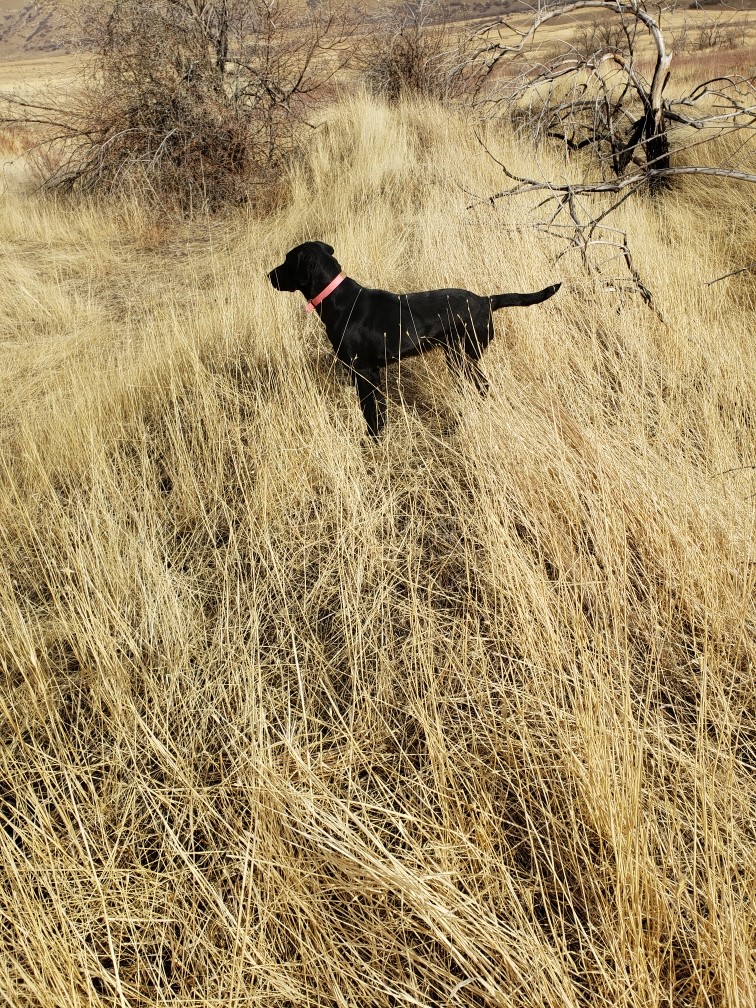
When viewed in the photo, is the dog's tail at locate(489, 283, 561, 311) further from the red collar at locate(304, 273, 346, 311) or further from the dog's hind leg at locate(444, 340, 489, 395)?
the red collar at locate(304, 273, 346, 311)

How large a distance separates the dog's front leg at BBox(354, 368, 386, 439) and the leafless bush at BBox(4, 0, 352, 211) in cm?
511

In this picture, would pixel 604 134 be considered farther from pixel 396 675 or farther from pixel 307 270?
pixel 396 675

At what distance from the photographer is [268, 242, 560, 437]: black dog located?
2832 mm

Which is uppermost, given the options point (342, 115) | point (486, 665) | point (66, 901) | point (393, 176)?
point (342, 115)

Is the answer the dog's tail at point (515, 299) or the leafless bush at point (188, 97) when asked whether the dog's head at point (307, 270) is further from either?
the leafless bush at point (188, 97)

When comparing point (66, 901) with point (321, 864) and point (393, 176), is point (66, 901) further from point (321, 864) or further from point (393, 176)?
point (393, 176)

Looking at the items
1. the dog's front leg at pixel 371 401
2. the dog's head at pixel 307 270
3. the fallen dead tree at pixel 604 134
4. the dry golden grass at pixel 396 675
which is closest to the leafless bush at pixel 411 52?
the fallen dead tree at pixel 604 134

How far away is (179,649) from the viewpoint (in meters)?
1.77

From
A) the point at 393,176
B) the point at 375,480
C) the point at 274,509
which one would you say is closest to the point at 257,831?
the point at 274,509

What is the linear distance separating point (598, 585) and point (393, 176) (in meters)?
5.93

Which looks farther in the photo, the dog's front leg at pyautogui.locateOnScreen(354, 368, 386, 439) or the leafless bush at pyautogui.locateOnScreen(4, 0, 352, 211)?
the leafless bush at pyautogui.locateOnScreen(4, 0, 352, 211)

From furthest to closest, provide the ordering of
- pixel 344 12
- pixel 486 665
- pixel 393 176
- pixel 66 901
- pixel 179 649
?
1. pixel 344 12
2. pixel 393 176
3. pixel 179 649
4. pixel 486 665
5. pixel 66 901

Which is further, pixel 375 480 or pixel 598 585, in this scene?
pixel 375 480

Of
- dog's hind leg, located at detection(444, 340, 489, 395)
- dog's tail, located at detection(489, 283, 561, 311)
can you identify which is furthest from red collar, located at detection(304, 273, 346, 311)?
dog's tail, located at detection(489, 283, 561, 311)
